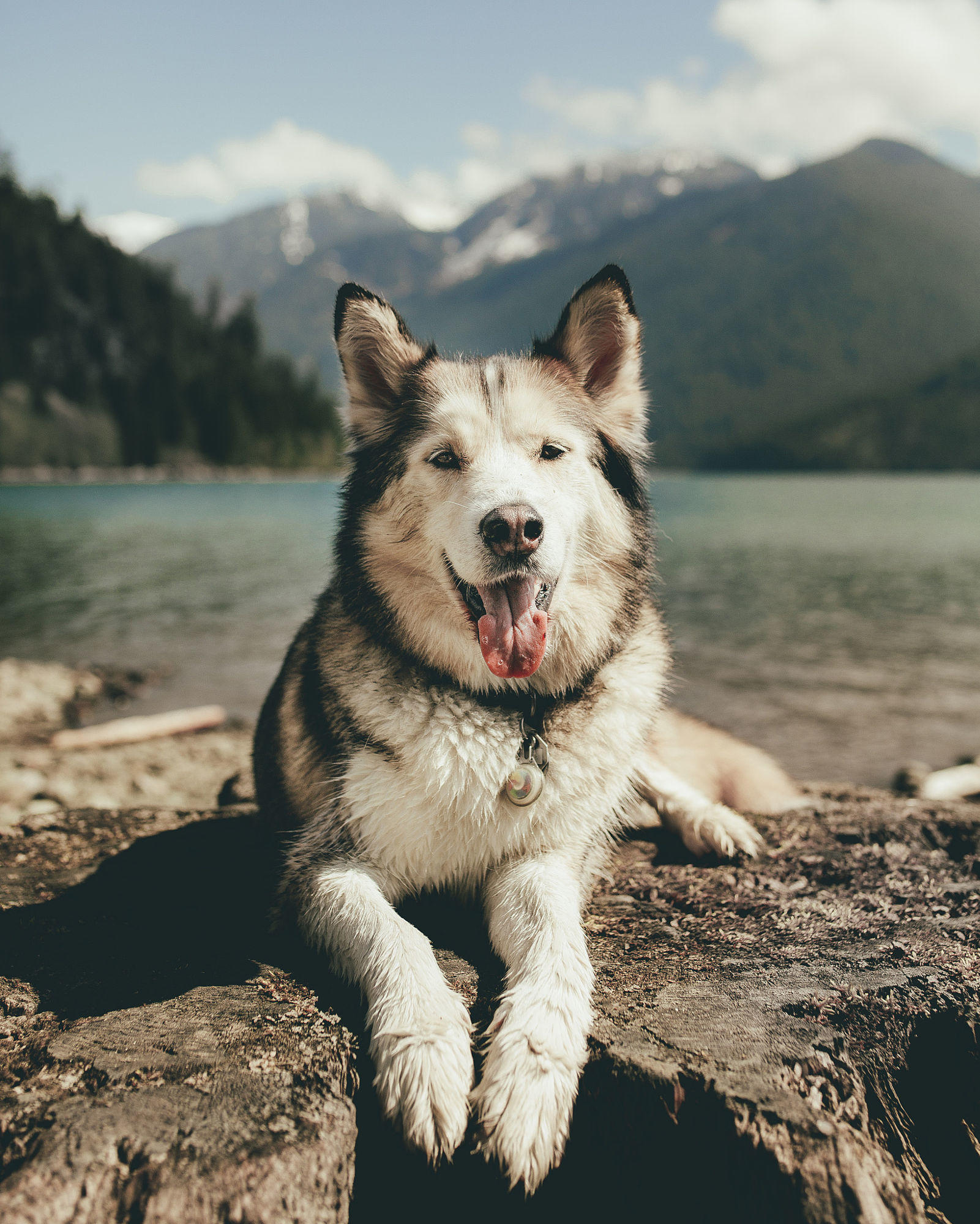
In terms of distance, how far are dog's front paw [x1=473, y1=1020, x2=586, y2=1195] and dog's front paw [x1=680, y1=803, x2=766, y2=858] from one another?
171cm

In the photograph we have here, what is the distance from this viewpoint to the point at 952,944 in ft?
9.29

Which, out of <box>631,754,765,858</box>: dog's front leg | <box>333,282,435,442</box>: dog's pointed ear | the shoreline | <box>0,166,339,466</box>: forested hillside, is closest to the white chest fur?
<box>631,754,765,858</box>: dog's front leg

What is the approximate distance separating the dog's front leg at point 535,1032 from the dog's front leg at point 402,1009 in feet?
0.35

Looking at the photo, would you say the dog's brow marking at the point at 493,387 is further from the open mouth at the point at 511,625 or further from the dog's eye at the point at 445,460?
the open mouth at the point at 511,625

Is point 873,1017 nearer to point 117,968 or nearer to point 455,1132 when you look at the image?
point 455,1132

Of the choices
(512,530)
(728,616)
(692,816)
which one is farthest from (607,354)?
(728,616)

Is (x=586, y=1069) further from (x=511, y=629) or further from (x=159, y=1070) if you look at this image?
(x=511, y=629)

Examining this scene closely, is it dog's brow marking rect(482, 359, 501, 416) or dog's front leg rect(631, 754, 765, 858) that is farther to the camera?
dog's front leg rect(631, 754, 765, 858)

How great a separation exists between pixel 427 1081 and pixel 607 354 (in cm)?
318

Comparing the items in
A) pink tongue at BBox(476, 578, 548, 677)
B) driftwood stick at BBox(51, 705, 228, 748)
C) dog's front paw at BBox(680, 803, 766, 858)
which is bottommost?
driftwood stick at BBox(51, 705, 228, 748)

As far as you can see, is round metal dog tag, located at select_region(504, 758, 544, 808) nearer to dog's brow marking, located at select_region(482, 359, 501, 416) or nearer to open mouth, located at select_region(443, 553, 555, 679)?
open mouth, located at select_region(443, 553, 555, 679)

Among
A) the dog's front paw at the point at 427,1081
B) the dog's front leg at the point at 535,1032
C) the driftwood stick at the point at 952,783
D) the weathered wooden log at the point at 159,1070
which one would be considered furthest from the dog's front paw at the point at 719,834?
the driftwood stick at the point at 952,783

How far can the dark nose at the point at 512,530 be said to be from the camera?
2857 mm

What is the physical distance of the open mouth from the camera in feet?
9.91
